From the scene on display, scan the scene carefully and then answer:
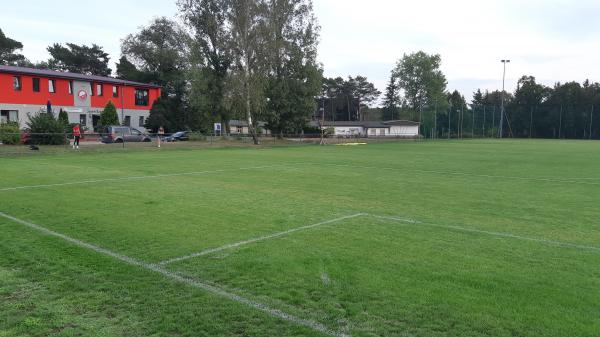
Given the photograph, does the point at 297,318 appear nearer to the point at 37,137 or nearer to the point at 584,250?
the point at 584,250

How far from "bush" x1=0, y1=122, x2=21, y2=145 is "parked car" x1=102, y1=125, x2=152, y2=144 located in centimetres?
640

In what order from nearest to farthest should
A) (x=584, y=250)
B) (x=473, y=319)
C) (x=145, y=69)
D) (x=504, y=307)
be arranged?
(x=473, y=319), (x=504, y=307), (x=584, y=250), (x=145, y=69)

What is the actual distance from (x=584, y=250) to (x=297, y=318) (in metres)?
4.62

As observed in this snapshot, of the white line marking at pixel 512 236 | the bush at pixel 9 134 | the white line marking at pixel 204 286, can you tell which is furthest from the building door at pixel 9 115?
the white line marking at pixel 512 236

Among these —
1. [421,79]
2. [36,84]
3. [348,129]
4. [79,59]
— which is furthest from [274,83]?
[421,79]

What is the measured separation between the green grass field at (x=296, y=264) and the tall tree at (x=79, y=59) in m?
75.2

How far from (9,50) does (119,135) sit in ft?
172

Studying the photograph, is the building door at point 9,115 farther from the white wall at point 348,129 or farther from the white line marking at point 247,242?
Answer: the white wall at point 348,129

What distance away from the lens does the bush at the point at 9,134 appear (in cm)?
2746

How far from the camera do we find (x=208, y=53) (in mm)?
43281

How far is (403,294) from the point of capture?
→ 15.0 feet

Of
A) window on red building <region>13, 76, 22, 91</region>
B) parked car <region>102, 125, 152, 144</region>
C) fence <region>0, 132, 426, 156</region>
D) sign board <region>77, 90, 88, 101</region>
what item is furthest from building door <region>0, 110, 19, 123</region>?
parked car <region>102, 125, 152, 144</region>

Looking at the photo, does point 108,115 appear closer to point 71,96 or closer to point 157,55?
point 71,96

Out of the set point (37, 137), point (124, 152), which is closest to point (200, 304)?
point (124, 152)
